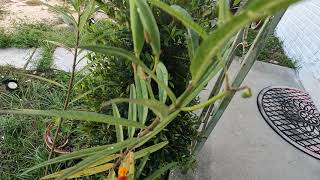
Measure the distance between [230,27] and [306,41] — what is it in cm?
284

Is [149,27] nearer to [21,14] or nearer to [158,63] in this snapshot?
[158,63]

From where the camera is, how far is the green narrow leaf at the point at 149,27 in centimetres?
53

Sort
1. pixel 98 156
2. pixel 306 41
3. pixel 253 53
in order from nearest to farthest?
1. pixel 98 156
2. pixel 253 53
3. pixel 306 41

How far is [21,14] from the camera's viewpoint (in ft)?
10.1

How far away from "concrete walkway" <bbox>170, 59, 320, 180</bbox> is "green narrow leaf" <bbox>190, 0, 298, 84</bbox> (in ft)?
4.39

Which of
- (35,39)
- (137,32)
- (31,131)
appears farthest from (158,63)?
(35,39)

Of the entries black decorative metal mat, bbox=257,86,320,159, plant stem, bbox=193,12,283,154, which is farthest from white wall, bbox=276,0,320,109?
plant stem, bbox=193,12,283,154

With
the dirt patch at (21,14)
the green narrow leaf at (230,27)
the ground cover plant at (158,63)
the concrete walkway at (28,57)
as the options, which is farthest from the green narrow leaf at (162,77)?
the dirt patch at (21,14)

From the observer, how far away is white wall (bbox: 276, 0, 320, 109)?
8.87 ft

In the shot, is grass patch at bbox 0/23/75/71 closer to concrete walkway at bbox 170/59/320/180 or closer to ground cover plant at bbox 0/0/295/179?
concrete walkway at bbox 170/59/320/180

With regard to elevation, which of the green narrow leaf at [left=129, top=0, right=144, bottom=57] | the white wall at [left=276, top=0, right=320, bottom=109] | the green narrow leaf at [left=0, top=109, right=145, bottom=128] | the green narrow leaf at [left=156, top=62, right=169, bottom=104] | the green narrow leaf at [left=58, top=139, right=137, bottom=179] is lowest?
the white wall at [left=276, top=0, right=320, bottom=109]

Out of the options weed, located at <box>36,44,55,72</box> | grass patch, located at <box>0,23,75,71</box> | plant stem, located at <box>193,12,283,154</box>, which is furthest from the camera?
grass patch, located at <box>0,23,75,71</box>

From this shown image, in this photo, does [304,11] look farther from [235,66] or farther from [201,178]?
[201,178]

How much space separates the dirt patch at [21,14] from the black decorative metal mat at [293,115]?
1962mm
